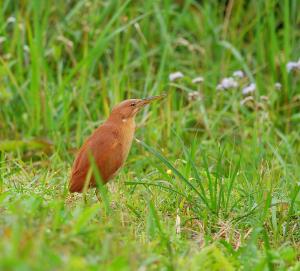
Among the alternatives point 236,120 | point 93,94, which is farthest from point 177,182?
point 93,94

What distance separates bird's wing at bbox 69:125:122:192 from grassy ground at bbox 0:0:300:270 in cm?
10

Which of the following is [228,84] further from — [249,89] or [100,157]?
[100,157]

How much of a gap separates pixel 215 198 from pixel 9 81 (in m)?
3.09

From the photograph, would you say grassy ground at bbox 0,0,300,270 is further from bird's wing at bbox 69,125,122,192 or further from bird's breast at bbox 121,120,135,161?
bird's breast at bbox 121,120,135,161

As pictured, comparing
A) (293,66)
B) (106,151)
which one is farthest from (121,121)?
(293,66)

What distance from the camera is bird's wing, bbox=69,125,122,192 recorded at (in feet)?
14.8

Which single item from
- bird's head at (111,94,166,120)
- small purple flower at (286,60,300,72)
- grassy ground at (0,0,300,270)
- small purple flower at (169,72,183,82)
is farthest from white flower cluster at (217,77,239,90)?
bird's head at (111,94,166,120)

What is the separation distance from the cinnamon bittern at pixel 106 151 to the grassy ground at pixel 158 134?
0.11m

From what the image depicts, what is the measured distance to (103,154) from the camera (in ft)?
15.2

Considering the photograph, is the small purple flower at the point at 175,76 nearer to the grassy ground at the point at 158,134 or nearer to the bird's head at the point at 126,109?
the grassy ground at the point at 158,134

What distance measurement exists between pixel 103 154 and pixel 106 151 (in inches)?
1.1

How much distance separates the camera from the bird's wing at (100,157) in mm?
4520

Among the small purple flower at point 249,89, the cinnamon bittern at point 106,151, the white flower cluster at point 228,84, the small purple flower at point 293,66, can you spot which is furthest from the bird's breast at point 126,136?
the small purple flower at point 293,66

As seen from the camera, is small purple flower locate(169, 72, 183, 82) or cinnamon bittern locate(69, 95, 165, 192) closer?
cinnamon bittern locate(69, 95, 165, 192)
